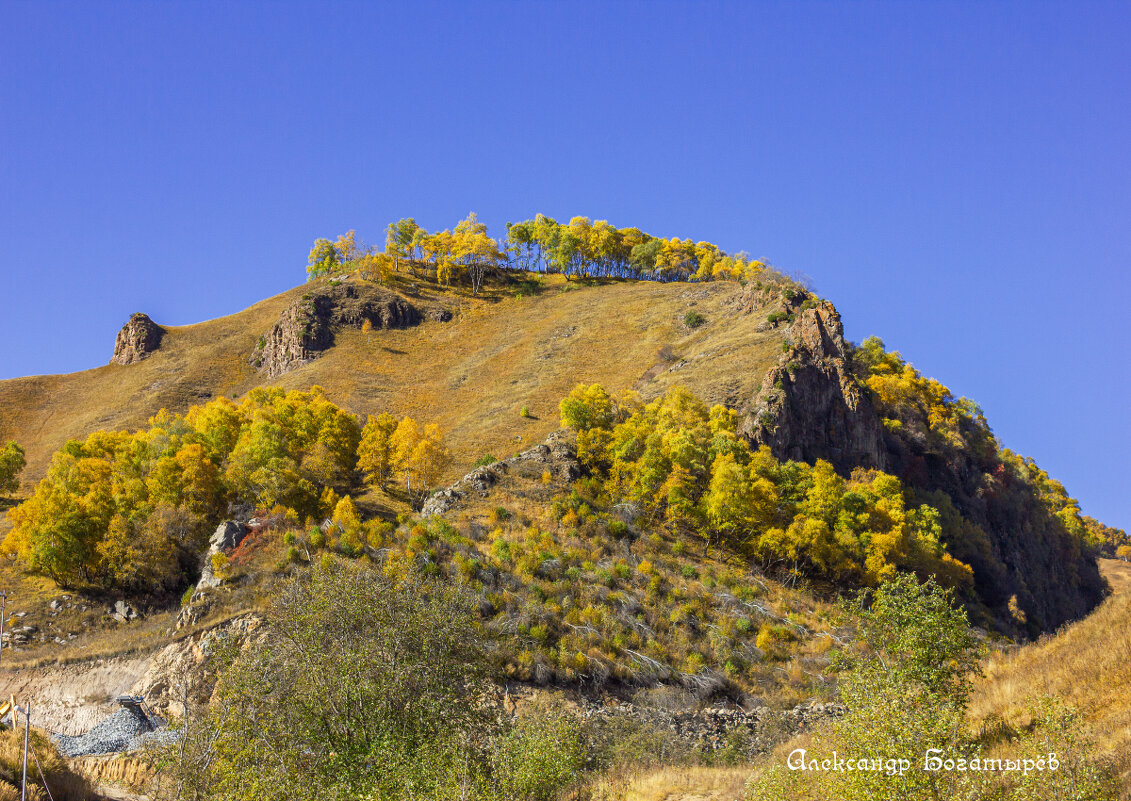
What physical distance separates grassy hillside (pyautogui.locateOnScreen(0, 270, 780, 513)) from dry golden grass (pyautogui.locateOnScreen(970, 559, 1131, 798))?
41522 mm

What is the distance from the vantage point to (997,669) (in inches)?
919

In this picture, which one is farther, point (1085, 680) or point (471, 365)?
point (471, 365)

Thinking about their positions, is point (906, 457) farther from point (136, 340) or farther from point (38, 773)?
point (136, 340)

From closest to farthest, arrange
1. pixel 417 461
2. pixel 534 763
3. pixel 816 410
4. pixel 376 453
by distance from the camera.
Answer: pixel 534 763, pixel 417 461, pixel 376 453, pixel 816 410

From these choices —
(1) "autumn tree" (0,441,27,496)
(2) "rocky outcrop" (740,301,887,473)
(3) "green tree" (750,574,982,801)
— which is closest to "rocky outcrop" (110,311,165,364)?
(1) "autumn tree" (0,441,27,496)

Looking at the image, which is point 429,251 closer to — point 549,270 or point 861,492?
point 549,270

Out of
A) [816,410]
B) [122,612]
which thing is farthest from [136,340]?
[816,410]

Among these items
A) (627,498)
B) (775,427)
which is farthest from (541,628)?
(775,427)

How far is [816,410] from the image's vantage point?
210 ft

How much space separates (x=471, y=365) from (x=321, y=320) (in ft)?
90.5

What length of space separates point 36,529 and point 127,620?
33.9 ft

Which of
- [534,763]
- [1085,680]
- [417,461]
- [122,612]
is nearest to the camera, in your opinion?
[1085,680]

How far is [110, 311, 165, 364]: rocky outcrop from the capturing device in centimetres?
10812

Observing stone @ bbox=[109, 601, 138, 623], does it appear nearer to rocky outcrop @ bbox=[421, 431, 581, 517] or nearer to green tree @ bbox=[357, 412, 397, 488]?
green tree @ bbox=[357, 412, 397, 488]
